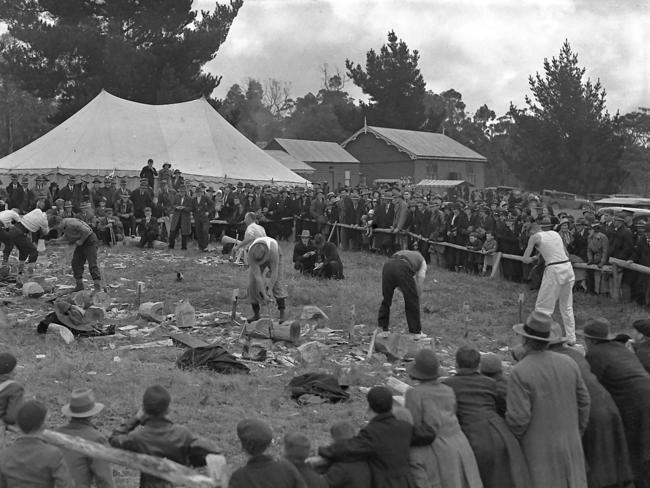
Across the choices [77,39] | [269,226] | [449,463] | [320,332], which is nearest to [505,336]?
[320,332]

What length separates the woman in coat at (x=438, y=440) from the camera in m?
4.96

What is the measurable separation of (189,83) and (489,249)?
24.6 m

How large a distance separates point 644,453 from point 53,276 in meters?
12.5

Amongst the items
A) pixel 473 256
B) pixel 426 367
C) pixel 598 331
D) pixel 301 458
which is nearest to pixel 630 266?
pixel 473 256

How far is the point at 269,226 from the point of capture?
75.1ft

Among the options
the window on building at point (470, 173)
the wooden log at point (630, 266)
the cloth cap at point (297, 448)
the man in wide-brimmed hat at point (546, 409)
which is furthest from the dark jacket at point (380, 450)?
the window on building at point (470, 173)

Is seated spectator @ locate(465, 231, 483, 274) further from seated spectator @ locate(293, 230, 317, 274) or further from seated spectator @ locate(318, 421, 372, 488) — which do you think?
seated spectator @ locate(318, 421, 372, 488)

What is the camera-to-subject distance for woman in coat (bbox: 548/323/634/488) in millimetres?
5586

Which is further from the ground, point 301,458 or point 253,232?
point 253,232

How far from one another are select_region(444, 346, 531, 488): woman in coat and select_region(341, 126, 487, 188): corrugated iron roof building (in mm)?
43150

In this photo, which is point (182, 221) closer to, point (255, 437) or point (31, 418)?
point (31, 418)

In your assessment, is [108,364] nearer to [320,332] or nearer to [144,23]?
[320,332]

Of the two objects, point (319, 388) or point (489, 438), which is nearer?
point (489, 438)

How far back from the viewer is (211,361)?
9.04 meters
